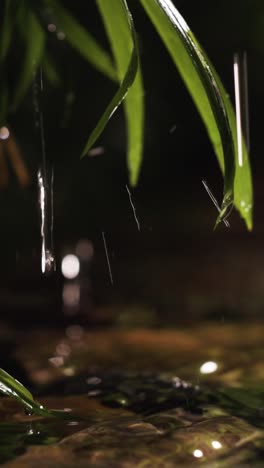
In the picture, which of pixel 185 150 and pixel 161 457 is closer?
pixel 161 457

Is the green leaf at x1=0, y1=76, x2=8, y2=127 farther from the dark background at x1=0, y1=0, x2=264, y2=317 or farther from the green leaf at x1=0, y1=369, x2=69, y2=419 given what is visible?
the green leaf at x1=0, y1=369, x2=69, y2=419

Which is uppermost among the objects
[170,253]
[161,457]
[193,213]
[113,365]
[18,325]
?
[193,213]

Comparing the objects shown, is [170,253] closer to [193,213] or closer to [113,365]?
[193,213]

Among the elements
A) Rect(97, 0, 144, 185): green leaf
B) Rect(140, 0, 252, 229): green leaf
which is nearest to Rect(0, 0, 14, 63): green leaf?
Rect(97, 0, 144, 185): green leaf

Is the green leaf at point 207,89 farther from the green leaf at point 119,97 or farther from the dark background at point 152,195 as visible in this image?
the dark background at point 152,195

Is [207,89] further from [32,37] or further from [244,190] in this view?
[32,37]

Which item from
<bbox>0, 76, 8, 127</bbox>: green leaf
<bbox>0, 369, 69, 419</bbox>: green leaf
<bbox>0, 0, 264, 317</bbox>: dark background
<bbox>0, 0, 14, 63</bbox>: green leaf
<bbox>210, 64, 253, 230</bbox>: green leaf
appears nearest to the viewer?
<bbox>0, 369, 69, 419</bbox>: green leaf

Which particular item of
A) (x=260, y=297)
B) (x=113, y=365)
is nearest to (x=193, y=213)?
(x=260, y=297)
